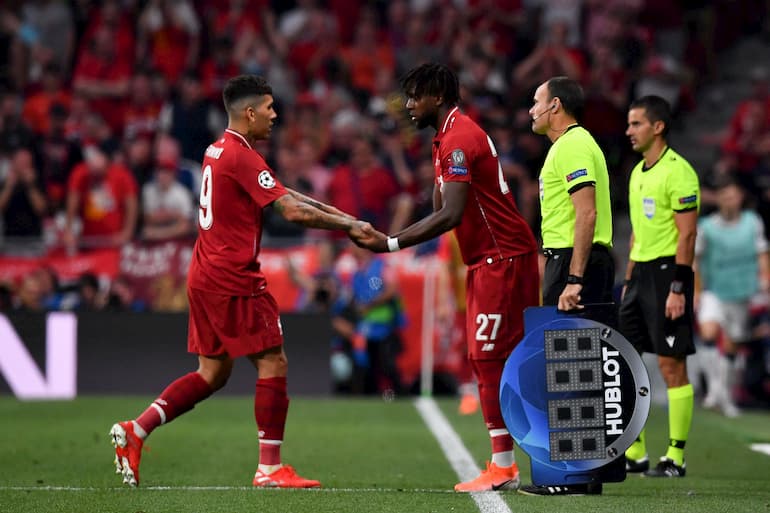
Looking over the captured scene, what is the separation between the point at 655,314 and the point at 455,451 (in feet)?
6.72

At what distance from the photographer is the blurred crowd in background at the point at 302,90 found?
16875mm

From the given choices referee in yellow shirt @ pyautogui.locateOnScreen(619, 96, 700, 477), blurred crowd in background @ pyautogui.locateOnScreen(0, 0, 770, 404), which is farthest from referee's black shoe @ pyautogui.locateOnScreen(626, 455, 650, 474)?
blurred crowd in background @ pyautogui.locateOnScreen(0, 0, 770, 404)

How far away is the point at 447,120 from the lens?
7.63 metres

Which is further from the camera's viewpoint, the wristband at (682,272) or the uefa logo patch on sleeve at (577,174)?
the wristband at (682,272)

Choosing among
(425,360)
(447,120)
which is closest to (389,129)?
(425,360)

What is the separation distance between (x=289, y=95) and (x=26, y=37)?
4.10 metres

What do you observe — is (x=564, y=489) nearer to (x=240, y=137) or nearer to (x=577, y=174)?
(x=577, y=174)

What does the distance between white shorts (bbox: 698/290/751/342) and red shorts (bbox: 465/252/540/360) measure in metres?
6.70

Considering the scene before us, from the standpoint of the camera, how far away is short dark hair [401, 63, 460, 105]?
7.58 m

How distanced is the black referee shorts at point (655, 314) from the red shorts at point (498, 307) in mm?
1464

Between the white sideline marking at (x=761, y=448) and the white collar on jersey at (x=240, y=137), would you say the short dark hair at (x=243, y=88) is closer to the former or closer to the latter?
the white collar on jersey at (x=240, y=137)

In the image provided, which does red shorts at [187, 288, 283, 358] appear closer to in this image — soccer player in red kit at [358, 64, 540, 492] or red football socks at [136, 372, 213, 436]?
red football socks at [136, 372, 213, 436]

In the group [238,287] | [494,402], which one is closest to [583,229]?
[494,402]

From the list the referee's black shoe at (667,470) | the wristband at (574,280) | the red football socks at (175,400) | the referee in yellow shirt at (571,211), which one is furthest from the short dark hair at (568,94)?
the red football socks at (175,400)
